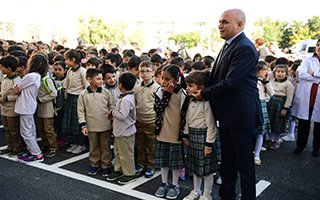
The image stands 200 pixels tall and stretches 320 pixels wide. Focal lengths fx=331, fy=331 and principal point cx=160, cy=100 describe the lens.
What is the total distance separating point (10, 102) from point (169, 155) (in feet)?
8.01

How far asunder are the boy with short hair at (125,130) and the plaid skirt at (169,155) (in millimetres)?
449

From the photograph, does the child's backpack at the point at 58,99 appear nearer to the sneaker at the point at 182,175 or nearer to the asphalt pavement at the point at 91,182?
the asphalt pavement at the point at 91,182

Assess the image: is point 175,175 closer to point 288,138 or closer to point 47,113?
point 47,113

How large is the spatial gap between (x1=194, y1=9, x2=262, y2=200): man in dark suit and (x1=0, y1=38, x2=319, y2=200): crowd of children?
26 cm

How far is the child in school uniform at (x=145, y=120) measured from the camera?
4049 mm

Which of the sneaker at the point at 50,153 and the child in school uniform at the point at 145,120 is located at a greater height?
the child in school uniform at the point at 145,120

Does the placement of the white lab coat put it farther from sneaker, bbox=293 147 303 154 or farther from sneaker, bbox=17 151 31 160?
sneaker, bbox=17 151 31 160

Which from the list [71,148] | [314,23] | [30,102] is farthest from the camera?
[314,23]

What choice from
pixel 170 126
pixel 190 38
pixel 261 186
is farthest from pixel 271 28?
pixel 170 126

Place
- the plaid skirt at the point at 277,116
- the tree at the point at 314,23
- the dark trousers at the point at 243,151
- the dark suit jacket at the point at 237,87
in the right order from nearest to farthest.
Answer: the dark suit jacket at the point at 237,87 < the dark trousers at the point at 243,151 < the plaid skirt at the point at 277,116 < the tree at the point at 314,23

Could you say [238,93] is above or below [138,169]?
above

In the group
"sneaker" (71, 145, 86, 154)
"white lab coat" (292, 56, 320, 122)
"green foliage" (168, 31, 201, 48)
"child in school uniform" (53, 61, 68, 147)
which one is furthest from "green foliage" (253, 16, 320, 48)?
"sneaker" (71, 145, 86, 154)

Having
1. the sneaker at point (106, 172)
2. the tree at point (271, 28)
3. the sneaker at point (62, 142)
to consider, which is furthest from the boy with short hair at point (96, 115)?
the tree at point (271, 28)

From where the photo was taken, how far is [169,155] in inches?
140
